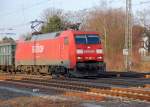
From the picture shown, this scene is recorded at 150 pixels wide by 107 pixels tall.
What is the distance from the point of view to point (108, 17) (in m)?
74.2

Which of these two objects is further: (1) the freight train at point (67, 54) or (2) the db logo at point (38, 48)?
(2) the db logo at point (38, 48)

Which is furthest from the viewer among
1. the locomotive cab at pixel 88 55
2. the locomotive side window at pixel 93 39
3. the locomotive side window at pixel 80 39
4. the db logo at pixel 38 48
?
the db logo at pixel 38 48

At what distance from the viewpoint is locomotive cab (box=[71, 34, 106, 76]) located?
94.7 ft

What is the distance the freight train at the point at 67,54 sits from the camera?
2897 centimetres

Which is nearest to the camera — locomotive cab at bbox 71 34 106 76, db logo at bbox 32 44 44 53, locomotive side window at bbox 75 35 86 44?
locomotive cab at bbox 71 34 106 76

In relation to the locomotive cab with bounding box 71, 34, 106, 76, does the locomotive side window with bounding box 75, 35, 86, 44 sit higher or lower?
higher

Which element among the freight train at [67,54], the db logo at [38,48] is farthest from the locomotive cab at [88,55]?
the db logo at [38,48]

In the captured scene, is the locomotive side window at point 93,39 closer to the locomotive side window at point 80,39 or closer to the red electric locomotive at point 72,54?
the red electric locomotive at point 72,54

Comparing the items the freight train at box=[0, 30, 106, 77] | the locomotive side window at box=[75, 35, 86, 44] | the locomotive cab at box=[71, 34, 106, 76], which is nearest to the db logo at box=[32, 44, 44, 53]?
the freight train at box=[0, 30, 106, 77]

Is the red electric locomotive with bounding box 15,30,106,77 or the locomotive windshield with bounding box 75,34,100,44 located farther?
the locomotive windshield with bounding box 75,34,100,44

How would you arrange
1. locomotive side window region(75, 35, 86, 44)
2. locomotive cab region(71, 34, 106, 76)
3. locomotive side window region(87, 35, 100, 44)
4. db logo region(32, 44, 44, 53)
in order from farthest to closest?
db logo region(32, 44, 44, 53)
locomotive side window region(87, 35, 100, 44)
locomotive side window region(75, 35, 86, 44)
locomotive cab region(71, 34, 106, 76)

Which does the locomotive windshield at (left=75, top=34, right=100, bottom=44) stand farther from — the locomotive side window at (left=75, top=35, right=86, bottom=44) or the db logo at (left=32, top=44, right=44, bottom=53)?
→ the db logo at (left=32, top=44, right=44, bottom=53)

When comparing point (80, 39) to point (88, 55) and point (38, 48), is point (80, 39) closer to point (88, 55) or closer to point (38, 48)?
point (88, 55)

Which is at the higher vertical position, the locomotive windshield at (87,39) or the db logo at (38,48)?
the locomotive windshield at (87,39)
